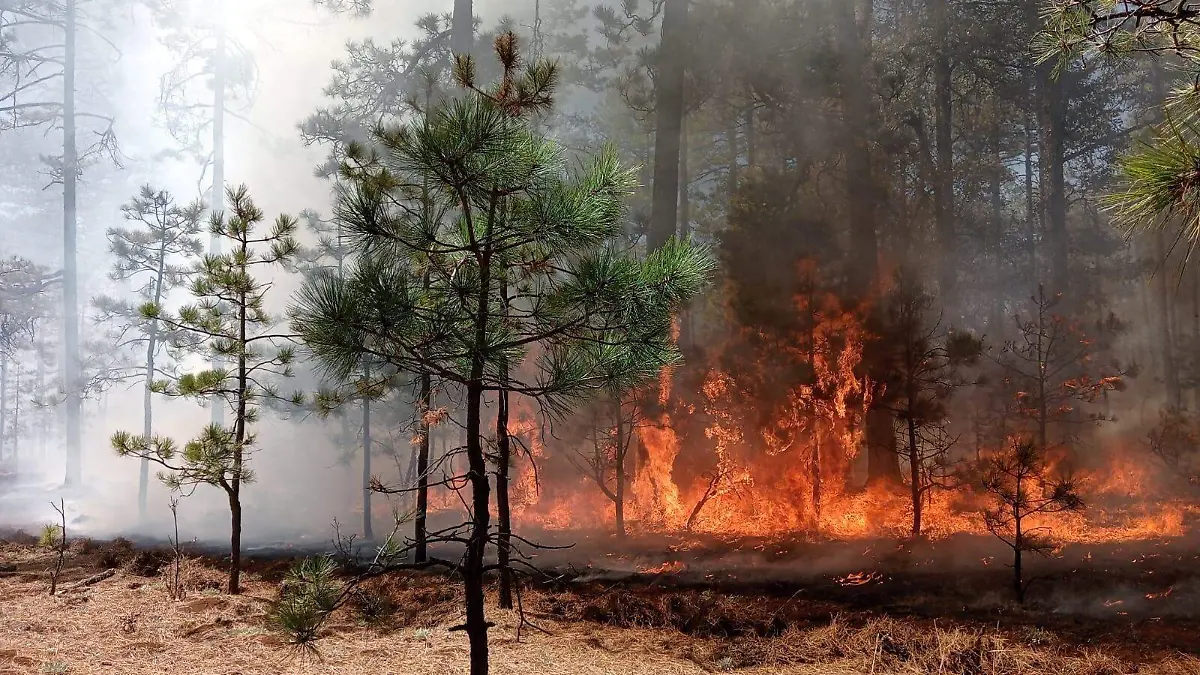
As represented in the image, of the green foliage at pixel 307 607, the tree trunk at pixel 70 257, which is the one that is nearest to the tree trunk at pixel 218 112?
the tree trunk at pixel 70 257

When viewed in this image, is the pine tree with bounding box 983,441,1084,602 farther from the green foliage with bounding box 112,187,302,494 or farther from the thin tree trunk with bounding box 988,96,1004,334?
the green foliage with bounding box 112,187,302,494

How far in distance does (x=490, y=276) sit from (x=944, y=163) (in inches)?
629

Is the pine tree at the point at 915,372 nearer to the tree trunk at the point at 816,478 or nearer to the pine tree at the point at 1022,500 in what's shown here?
the pine tree at the point at 1022,500

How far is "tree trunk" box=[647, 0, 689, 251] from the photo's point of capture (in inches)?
535

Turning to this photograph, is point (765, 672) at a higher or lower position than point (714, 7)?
lower

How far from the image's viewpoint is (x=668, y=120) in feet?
45.4

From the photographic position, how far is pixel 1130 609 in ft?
22.7

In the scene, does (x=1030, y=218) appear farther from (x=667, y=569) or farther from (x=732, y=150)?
(x=667, y=569)

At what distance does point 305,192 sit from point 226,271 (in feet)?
76.6

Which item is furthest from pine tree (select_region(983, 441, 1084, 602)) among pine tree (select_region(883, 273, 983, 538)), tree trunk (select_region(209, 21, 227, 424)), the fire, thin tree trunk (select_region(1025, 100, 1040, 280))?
tree trunk (select_region(209, 21, 227, 424))

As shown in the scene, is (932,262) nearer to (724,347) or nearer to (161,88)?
(724,347)

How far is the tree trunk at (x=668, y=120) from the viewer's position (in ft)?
44.6

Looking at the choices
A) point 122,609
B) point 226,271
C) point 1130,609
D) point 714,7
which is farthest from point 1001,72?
point 122,609

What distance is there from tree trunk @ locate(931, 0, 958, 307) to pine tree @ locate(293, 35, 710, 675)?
14.2 meters
